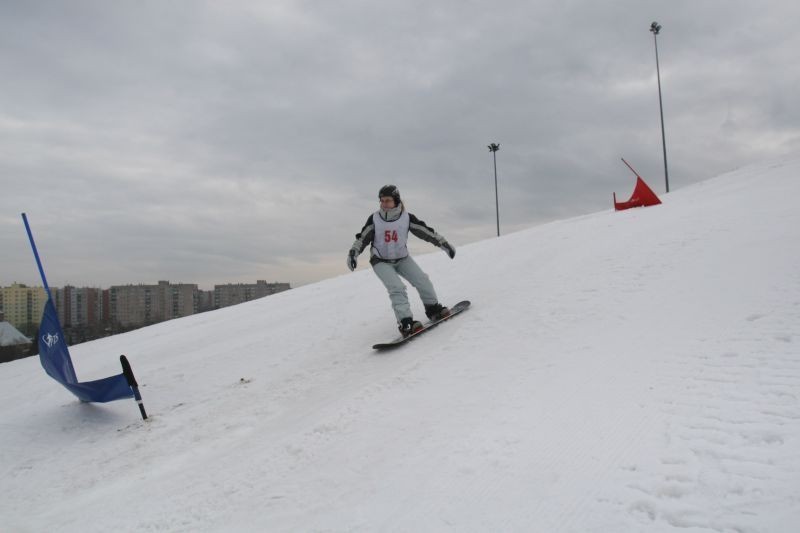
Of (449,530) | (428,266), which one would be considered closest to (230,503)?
(449,530)

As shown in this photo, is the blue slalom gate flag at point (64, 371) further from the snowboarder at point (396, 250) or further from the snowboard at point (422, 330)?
the snowboarder at point (396, 250)

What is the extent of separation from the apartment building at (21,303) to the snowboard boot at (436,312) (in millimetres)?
82448

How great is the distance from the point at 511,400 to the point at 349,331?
4273 millimetres

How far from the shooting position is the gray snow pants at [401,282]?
649 cm

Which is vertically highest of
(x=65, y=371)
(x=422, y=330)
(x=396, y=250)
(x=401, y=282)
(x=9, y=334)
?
(x=396, y=250)

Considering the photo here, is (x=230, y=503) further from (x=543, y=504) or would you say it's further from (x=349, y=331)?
(x=349, y=331)

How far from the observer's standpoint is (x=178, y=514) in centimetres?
324

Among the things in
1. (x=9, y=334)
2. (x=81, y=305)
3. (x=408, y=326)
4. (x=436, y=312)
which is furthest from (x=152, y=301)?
(x=408, y=326)

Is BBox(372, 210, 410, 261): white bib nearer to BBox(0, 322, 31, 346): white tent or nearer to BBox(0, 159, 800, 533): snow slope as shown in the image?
BBox(0, 159, 800, 533): snow slope

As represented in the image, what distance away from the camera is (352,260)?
21.7ft

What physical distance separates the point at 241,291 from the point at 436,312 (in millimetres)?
61872

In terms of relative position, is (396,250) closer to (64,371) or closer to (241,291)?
(64,371)

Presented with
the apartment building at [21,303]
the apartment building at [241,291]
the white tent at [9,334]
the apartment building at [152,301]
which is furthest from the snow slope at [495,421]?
the apartment building at [21,303]

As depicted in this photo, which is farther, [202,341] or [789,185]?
[789,185]
